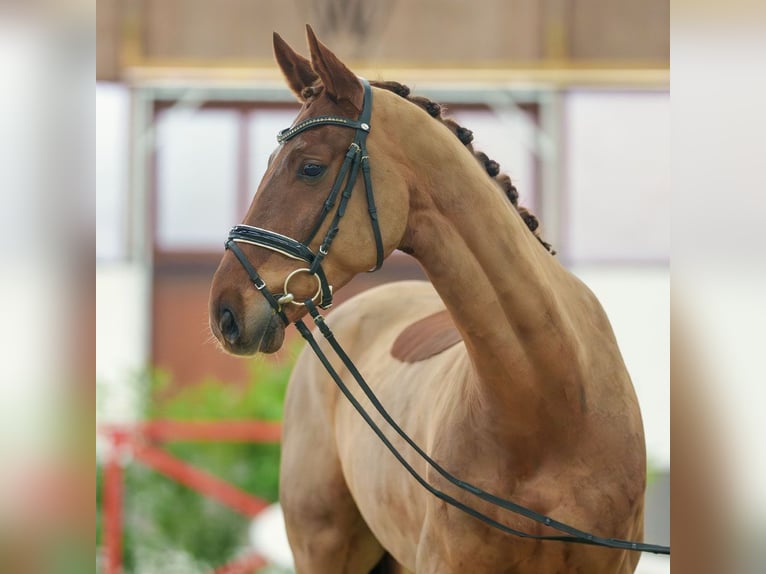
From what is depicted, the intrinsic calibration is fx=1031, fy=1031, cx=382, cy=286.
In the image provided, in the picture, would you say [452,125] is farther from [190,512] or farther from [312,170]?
[190,512]

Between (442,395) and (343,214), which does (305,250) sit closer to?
(343,214)

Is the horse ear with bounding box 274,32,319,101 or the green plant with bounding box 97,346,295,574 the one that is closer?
the horse ear with bounding box 274,32,319,101

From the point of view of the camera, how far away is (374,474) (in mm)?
2812

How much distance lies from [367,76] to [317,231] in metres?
7.07

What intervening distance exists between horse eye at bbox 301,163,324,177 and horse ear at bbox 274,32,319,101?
210mm

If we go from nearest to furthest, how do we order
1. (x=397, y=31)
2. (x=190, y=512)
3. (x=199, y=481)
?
(x=199, y=481) < (x=190, y=512) < (x=397, y=31)

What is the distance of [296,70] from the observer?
2.23 meters

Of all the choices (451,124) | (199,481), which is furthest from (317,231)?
(199,481)

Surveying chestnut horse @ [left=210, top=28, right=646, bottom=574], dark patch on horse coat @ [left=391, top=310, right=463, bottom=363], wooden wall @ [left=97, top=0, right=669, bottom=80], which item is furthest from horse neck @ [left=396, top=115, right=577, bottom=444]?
wooden wall @ [left=97, top=0, right=669, bottom=80]

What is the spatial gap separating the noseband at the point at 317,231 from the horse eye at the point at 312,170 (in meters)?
0.04

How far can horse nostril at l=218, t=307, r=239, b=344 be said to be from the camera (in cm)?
200

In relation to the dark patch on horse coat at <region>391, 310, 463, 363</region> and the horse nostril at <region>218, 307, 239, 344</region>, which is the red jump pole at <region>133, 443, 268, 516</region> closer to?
the dark patch on horse coat at <region>391, 310, 463, 363</region>
